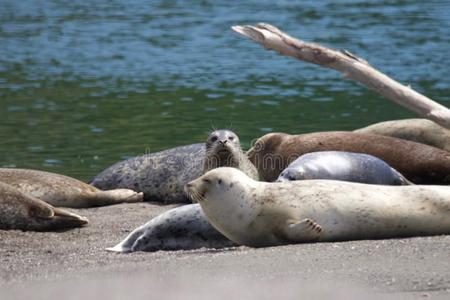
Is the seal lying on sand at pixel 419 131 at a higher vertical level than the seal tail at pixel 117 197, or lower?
higher

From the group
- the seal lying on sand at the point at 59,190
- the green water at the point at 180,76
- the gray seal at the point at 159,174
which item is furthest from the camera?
the green water at the point at 180,76

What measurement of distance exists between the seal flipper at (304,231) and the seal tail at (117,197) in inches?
143

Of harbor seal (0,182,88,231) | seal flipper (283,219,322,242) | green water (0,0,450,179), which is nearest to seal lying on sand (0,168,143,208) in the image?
harbor seal (0,182,88,231)

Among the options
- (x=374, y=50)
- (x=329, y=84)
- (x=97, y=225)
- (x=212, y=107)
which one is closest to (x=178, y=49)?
(x=374, y=50)

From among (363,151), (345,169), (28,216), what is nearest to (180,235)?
(28,216)

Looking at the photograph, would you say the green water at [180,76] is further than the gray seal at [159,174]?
Yes

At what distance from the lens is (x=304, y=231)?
627cm

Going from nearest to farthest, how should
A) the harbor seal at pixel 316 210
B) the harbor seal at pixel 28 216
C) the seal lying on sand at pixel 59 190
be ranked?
1. the harbor seal at pixel 316 210
2. the harbor seal at pixel 28 216
3. the seal lying on sand at pixel 59 190

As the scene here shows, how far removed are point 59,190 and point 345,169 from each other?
2.40m

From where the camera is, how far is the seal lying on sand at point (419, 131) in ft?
34.1

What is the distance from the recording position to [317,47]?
23.4 feet

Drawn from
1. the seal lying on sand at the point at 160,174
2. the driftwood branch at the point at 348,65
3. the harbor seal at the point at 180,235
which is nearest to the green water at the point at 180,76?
the seal lying on sand at the point at 160,174

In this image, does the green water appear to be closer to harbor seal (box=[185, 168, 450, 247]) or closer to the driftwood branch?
the driftwood branch

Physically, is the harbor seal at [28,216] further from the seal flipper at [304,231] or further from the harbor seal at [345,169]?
the seal flipper at [304,231]
